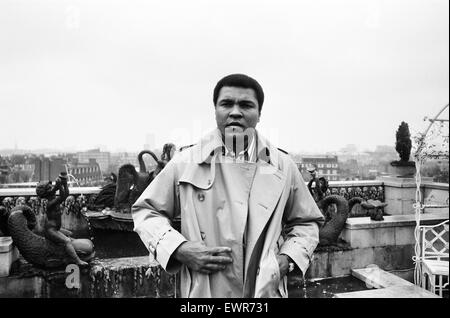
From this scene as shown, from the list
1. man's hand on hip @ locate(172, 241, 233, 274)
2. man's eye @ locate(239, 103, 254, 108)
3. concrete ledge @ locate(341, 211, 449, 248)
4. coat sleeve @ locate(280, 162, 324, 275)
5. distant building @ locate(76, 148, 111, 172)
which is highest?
distant building @ locate(76, 148, 111, 172)

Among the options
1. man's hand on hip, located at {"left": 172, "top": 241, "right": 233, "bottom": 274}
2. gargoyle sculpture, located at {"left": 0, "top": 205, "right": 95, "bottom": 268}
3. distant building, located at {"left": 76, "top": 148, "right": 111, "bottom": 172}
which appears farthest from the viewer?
distant building, located at {"left": 76, "top": 148, "right": 111, "bottom": 172}

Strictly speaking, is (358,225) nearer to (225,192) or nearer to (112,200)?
(225,192)

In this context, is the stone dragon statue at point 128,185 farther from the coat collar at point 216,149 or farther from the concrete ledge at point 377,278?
the coat collar at point 216,149

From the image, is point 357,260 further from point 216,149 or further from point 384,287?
point 216,149

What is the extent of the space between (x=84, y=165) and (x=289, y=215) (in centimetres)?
2917

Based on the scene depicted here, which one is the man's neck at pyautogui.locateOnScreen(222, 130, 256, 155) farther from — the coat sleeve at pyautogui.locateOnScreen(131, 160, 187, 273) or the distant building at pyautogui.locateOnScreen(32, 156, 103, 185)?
the distant building at pyautogui.locateOnScreen(32, 156, 103, 185)

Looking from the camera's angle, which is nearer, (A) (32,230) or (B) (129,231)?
(A) (32,230)

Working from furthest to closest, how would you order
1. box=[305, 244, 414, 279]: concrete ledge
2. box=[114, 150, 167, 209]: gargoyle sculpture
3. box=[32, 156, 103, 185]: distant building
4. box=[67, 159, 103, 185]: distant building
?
1. box=[67, 159, 103, 185]: distant building
2. box=[32, 156, 103, 185]: distant building
3. box=[114, 150, 167, 209]: gargoyle sculpture
4. box=[305, 244, 414, 279]: concrete ledge

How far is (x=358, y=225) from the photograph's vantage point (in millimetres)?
6289

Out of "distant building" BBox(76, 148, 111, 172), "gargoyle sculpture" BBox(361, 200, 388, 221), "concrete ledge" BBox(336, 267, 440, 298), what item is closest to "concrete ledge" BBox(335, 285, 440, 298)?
"concrete ledge" BBox(336, 267, 440, 298)

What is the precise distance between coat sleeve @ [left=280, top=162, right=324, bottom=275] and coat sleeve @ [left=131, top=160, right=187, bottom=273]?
1.84ft

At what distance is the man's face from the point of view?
176cm

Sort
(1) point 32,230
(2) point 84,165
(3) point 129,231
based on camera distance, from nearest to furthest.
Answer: (1) point 32,230, (3) point 129,231, (2) point 84,165

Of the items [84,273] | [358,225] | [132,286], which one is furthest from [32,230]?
[358,225]
